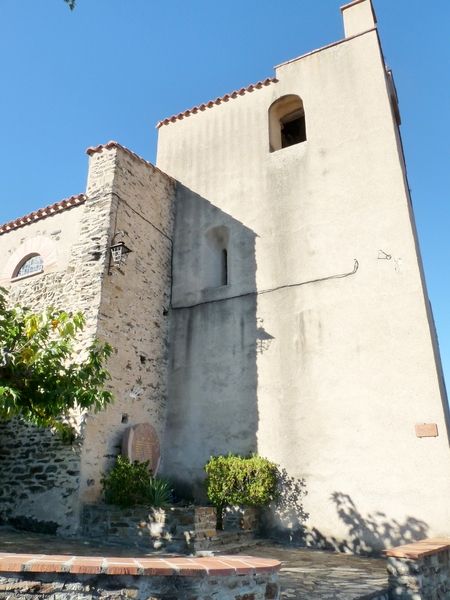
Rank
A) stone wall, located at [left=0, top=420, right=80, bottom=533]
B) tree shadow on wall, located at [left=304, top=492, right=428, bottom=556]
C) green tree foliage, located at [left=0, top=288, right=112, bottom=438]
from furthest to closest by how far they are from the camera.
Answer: stone wall, located at [left=0, top=420, right=80, bottom=533], tree shadow on wall, located at [left=304, top=492, right=428, bottom=556], green tree foliage, located at [left=0, top=288, right=112, bottom=438]

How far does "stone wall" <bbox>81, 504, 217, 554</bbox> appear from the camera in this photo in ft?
21.6

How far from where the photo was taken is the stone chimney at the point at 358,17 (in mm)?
10779

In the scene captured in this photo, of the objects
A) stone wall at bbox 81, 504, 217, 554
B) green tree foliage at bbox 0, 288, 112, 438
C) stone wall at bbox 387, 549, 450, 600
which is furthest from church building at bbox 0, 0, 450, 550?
green tree foliage at bbox 0, 288, 112, 438

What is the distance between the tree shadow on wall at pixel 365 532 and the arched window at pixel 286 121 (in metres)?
7.99

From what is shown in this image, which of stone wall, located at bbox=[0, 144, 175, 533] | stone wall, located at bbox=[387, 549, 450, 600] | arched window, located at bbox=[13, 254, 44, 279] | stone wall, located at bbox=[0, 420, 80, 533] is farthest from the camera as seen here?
arched window, located at bbox=[13, 254, 44, 279]

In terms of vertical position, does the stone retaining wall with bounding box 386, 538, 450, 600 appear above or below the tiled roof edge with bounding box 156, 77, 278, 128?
below

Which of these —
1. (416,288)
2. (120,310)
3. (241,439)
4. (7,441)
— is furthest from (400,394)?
(7,441)

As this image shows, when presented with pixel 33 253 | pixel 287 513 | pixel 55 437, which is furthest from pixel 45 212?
pixel 287 513

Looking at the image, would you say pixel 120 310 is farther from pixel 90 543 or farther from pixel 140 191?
pixel 90 543

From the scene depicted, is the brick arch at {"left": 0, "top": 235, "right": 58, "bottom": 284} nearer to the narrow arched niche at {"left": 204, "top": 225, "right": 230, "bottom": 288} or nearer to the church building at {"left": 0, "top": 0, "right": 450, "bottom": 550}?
the church building at {"left": 0, "top": 0, "right": 450, "bottom": 550}

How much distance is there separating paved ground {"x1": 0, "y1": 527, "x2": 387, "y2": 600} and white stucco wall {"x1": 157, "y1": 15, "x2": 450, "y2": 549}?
786 mm

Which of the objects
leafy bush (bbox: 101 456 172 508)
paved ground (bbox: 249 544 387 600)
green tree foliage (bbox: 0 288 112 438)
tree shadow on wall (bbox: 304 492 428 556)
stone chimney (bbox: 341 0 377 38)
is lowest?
paved ground (bbox: 249 544 387 600)

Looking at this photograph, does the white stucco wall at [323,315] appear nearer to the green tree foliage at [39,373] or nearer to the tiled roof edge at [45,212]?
the tiled roof edge at [45,212]

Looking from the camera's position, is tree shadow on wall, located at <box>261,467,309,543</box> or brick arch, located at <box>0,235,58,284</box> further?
brick arch, located at <box>0,235,58,284</box>
